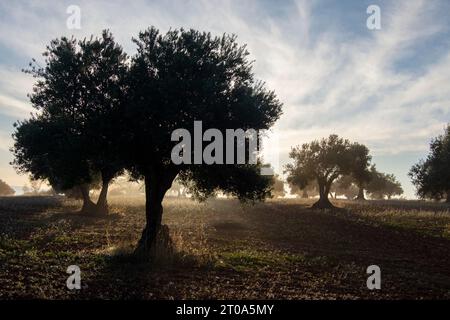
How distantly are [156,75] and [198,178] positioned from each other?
21.9 feet

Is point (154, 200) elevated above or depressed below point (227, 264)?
above

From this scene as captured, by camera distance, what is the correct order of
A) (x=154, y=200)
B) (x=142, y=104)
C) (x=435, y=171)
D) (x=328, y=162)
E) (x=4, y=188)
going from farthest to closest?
(x=4, y=188) < (x=328, y=162) < (x=435, y=171) < (x=154, y=200) < (x=142, y=104)

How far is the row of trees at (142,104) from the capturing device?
19172 millimetres

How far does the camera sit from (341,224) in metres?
40.4

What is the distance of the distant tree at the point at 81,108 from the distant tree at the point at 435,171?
122ft

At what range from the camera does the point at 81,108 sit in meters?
20.1

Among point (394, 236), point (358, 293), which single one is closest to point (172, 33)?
point (358, 293)

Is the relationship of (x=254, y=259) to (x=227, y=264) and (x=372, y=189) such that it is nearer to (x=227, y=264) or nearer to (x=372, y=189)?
(x=227, y=264)

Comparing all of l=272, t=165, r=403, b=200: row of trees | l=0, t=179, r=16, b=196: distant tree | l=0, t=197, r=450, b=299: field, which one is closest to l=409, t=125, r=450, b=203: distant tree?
l=0, t=197, r=450, b=299: field

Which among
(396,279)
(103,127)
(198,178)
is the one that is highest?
(103,127)

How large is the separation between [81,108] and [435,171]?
129ft

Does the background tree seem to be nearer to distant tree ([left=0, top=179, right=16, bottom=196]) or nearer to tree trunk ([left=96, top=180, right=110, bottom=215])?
tree trunk ([left=96, top=180, right=110, bottom=215])

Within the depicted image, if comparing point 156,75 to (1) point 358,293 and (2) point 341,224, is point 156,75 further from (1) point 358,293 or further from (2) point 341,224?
(2) point 341,224

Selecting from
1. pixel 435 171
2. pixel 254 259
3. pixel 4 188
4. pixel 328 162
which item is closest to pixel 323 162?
pixel 328 162
